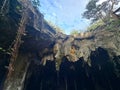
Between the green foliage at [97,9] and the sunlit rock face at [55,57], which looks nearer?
the sunlit rock face at [55,57]

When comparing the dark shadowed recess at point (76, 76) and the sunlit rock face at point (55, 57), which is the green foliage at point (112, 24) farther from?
the dark shadowed recess at point (76, 76)

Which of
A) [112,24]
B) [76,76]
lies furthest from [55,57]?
[112,24]

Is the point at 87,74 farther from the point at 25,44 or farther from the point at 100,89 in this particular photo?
the point at 25,44

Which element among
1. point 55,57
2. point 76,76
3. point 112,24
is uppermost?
point 112,24

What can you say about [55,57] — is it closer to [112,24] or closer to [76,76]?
[76,76]

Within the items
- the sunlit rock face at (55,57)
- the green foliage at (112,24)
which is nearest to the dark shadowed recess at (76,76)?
the sunlit rock face at (55,57)

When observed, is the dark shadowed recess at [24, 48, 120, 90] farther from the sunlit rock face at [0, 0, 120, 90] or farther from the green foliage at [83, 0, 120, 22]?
the green foliage at [83, 0, 120, 22]

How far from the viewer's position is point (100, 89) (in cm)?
846

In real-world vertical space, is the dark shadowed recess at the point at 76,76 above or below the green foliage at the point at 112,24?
below

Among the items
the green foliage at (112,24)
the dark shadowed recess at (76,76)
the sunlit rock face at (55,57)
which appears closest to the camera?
the sunlit rock face at (55,57)

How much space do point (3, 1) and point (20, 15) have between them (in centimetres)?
70

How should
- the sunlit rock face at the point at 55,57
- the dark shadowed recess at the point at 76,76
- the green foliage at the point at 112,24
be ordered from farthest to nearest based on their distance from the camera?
the dark shadowed recess at the point at 76,76 < the green foliage at the point at 112,24 < the sunlit rock face at the point at 55,57

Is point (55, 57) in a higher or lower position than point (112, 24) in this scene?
lower

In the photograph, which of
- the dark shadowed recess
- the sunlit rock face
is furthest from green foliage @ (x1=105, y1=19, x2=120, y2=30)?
the dark shadowed recess
